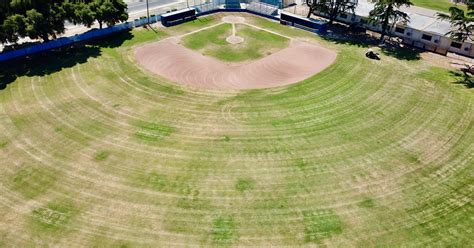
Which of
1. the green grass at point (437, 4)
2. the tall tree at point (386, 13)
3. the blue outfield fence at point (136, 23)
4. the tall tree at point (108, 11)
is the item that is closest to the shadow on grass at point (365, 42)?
the tall tree at point (386, 13)

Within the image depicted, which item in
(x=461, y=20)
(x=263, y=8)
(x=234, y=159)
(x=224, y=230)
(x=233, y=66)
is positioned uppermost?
(x=263, y=8)

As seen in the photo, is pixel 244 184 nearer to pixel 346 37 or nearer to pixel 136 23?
pixel 346 37

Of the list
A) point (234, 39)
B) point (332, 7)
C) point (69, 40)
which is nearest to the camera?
point (69, 40)

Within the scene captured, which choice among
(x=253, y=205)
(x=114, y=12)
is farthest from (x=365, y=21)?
(x=253, y=205)

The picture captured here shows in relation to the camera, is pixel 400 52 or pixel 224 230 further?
pixel 400 52

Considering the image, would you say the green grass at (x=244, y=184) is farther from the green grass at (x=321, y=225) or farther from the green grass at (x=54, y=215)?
the green grass at (x=54, y=215)

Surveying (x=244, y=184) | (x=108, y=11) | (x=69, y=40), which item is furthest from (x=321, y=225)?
(x=69, y=40)

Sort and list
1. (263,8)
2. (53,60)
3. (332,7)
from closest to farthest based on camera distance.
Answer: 1. (53,60)
2. (332,7)
3. (263,8)
